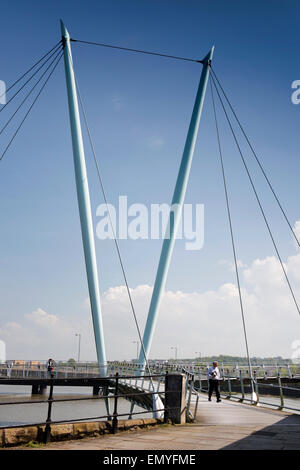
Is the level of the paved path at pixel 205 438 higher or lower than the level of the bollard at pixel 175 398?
lower

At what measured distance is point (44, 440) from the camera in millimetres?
6621

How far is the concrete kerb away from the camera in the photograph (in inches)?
247

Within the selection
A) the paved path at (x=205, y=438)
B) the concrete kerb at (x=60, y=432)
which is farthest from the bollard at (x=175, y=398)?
the concrete kerb at (x=60, y=432)

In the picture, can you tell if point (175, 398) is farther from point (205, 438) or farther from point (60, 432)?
point (60, 432)

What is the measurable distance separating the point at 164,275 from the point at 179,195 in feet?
14.2

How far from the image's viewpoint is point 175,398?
9617 mm

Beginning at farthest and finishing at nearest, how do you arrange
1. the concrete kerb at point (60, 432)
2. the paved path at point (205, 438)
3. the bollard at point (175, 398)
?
the bollard at point (175, 398) < the paved path at point (205, 438) < the concrete kerb at point (60, 432)

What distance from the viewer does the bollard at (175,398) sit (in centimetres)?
948

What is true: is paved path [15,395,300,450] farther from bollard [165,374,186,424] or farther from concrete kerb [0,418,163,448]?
bollard [165,374,186,424]

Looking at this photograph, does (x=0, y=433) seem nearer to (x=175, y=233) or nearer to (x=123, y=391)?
(x=175, y=233)

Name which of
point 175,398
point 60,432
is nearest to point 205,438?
point 175,398

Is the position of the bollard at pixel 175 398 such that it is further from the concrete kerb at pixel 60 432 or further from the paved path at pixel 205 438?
the concrete kerb at pixel 60 432

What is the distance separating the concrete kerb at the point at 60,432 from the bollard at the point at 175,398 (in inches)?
46.8
